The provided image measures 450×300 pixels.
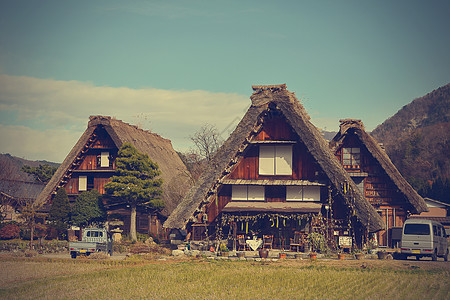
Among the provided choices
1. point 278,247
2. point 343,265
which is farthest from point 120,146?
point 343,265

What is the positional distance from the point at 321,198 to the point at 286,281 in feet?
48.3

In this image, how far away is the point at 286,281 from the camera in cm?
2245

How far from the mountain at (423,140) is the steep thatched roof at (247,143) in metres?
44.0

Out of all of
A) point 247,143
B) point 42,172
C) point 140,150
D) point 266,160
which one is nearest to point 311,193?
point 266,160

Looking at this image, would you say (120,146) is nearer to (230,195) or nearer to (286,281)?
(230,195)

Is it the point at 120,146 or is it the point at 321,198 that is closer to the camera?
the point at 321,198

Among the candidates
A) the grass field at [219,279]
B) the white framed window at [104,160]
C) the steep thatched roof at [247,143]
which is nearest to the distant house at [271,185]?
the steep thatched roof at [247,143]

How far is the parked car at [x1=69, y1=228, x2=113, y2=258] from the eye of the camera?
32.7 metres

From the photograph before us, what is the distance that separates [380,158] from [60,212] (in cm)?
2431

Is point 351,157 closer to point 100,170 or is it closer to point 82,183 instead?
point 100,170

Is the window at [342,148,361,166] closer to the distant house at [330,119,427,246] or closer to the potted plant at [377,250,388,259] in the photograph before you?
the distant house at [330,119,427,246]

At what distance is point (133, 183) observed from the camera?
42250 mm

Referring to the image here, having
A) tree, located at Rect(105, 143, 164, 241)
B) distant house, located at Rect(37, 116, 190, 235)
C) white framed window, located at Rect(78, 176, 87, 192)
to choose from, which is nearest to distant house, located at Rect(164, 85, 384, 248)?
tree, located at Rect(105, 143, 164, 241)

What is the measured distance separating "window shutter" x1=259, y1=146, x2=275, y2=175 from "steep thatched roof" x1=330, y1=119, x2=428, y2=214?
5518 mm
